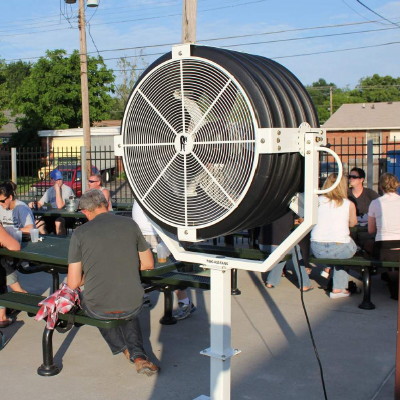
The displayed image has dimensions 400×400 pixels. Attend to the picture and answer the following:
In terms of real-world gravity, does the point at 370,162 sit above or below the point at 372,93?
below

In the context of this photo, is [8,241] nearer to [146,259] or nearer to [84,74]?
[146,259]

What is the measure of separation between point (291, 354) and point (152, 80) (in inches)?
113

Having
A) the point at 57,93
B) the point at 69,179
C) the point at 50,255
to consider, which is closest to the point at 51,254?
the point at 50,255

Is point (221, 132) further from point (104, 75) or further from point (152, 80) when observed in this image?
point (104, 75)

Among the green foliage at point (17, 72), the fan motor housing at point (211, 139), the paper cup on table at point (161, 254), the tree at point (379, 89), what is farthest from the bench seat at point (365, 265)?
the green foliage at point (17, 72)

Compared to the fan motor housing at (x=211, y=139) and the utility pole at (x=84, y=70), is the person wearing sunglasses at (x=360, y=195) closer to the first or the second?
the fan motor housing at (x=211, y=139)

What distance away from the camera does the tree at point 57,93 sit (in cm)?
3684

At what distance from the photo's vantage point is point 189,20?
11.3 metres

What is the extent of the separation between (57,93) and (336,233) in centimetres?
3214

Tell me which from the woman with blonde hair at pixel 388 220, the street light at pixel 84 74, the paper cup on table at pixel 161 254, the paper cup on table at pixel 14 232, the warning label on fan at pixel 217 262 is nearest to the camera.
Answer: the warning label on fan at pixel 217 262

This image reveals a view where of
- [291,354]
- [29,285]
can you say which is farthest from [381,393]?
[29,285]

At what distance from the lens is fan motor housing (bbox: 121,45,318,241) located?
2891mm

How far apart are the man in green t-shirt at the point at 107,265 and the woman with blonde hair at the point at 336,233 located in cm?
271

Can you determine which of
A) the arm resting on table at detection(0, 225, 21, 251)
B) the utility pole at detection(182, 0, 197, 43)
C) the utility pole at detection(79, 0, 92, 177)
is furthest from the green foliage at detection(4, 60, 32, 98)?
the arm resting on table at detection(0, 225, 21, 251)
